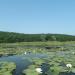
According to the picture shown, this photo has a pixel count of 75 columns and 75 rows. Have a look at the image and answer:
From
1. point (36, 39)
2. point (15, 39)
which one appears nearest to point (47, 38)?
point (36, 39)

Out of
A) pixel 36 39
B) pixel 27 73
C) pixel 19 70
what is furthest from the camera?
pixel 36 39

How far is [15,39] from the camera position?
63094mm

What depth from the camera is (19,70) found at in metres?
11.0

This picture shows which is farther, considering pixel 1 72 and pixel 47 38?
pixel 47 38

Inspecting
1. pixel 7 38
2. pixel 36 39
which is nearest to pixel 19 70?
pixel 7 38

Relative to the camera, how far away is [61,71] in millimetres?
10133

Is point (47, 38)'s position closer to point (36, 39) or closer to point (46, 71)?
point (36, 39)

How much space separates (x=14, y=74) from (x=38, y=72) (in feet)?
3.74

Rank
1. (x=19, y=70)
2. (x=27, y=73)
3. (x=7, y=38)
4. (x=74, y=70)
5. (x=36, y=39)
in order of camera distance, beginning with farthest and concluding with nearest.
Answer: (x=36, y=39) < (x=7, y=38) < (x=19, y=70) < (x=74, y=70) < (x=27, y=73)

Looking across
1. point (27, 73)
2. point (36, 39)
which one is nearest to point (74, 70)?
point (27, 73)

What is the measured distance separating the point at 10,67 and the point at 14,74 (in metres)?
1.33

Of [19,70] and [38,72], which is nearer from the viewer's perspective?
[38,72]

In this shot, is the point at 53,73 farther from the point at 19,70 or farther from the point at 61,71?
the point at 19,70

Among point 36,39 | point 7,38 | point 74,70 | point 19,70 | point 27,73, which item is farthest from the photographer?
point 36,39
